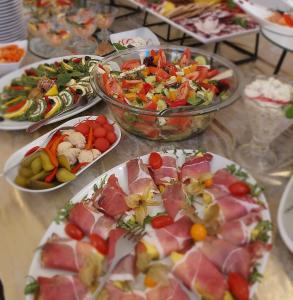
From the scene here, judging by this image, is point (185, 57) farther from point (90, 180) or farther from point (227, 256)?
point (227, 256)

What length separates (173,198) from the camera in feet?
2.45

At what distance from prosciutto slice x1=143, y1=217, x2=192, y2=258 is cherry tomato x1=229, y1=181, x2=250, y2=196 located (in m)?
0.11

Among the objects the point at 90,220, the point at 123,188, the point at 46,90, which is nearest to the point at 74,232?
the point at 90,220

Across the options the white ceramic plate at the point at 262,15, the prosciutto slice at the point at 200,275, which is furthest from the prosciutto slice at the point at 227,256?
the white ceramic plate at the point at 262,15

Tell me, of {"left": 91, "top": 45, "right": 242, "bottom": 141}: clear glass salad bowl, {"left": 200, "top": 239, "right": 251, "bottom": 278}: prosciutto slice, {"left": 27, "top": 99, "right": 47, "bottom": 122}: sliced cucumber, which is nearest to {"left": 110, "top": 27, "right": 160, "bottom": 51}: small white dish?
{"left": 91, "top": 45, "right": 242, "bottom": 141}: clear glass salad bowl

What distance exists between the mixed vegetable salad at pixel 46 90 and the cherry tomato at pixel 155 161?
353mm

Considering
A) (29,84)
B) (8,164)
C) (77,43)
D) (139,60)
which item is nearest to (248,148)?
(139,60)

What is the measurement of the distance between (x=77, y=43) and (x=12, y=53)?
0.26 m

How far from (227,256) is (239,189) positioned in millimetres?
142

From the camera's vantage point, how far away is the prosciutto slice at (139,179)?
79 centimetres

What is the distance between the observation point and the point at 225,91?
3.13 ft

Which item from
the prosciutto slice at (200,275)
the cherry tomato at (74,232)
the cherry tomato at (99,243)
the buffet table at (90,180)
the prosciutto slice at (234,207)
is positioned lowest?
the buffet table at (90,180)

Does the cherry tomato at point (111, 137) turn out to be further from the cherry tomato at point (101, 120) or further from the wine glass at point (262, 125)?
the wine glass at point (262, 125)

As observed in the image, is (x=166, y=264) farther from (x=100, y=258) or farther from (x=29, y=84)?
(x=29, y=84)
